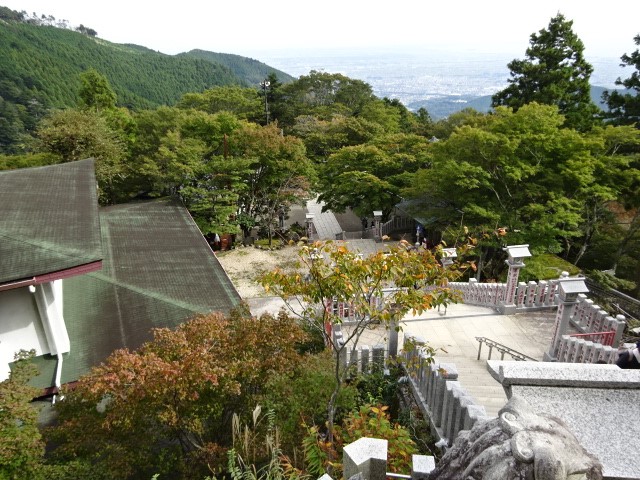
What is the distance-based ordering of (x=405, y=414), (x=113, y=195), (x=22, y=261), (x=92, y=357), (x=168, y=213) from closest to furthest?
(x=405, y=414)
(x=22, y=261)
(x=92, y=357)
(x=168, y=213)
(x=113, y=195)

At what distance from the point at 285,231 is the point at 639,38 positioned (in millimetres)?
20194

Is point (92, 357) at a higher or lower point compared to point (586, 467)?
lower

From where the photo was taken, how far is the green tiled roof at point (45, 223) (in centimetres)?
755

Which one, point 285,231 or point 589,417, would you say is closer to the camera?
point 589,417

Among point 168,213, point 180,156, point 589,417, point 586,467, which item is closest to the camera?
point 586,467

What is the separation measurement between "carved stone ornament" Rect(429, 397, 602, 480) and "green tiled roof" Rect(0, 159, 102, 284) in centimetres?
744

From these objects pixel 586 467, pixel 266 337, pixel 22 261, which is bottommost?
pixel 266 337

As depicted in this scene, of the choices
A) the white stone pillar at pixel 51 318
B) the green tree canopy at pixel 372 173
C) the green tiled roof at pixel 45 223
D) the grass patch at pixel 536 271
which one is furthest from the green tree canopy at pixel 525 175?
the white stone pillar at pixel 51 318

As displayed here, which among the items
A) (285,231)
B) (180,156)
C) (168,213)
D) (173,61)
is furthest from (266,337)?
(173,61)

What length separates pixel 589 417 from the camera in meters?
3.00

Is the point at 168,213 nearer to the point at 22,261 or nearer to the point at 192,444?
the point at 22,261

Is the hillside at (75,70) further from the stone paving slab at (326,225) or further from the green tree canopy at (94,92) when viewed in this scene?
the stone paving slab at (326,225)

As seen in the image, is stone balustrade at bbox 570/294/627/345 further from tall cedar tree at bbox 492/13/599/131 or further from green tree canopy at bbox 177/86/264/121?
green tree canopy at bbox 177/86/264/121

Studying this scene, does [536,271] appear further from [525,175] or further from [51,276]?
[51,276]
